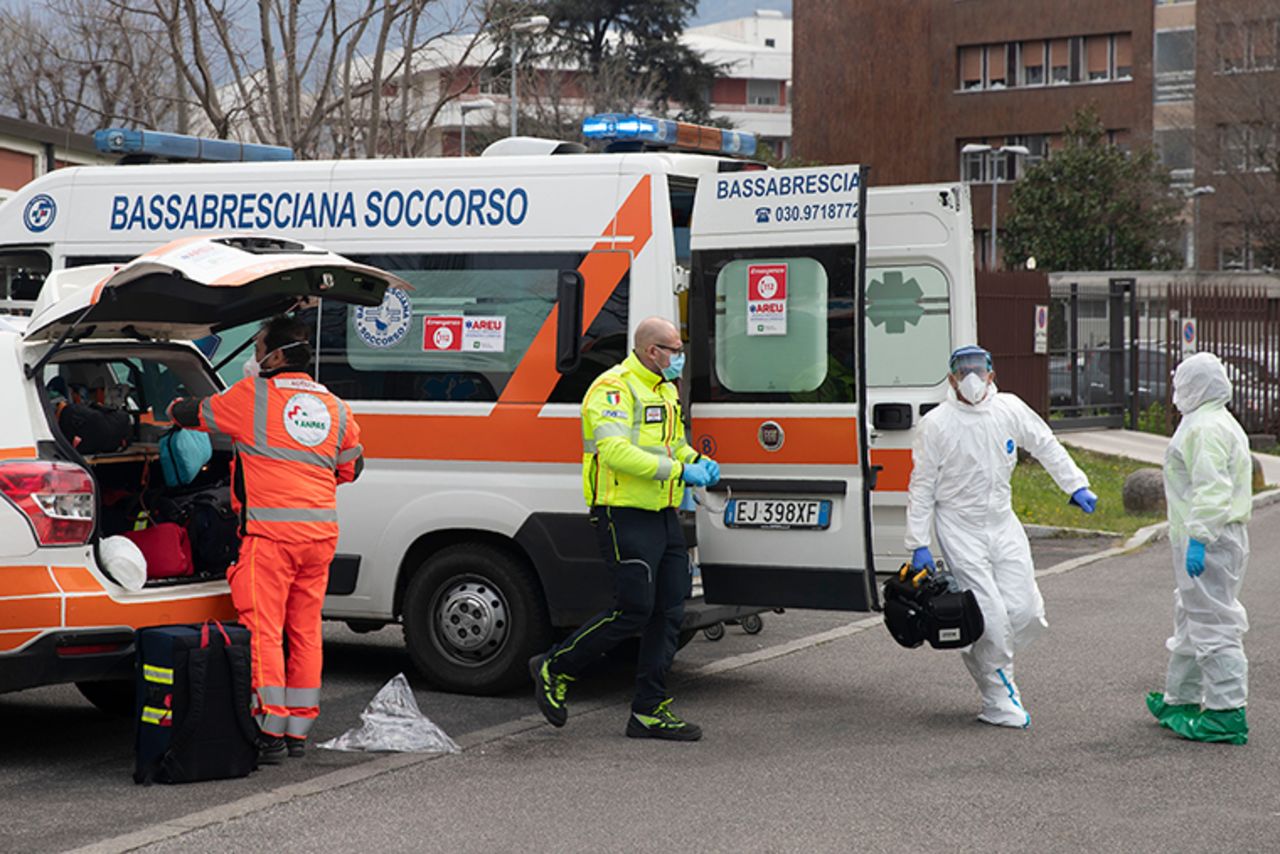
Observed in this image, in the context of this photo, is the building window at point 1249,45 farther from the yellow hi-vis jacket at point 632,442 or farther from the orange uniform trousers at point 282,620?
the orange uniform trousers at point 282,620

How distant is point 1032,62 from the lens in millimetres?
60250

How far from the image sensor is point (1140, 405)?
27.2m

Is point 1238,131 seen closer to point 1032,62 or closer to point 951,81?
point 1032,62

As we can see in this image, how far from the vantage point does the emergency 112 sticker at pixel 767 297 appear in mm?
8492

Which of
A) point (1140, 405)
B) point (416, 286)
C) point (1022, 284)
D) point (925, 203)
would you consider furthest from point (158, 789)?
point (1140, 405)

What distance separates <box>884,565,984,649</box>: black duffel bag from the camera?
801 cm

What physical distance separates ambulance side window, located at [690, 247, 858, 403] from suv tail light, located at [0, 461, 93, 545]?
299 centimetres

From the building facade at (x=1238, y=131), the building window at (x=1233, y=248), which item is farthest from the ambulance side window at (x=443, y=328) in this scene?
the building window at (x=1233, y=248)

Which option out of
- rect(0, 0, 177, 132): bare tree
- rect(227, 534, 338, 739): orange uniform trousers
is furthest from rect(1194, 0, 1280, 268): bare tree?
rect(227, 534, 338, 739): orange uniform trousers

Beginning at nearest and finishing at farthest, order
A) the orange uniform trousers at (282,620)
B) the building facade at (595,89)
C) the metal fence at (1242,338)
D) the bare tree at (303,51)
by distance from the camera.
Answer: the orange uniform trousers at (282,620), the bare tree at (303,51), the metal fence at (1242,338), the building facade at (595,89)

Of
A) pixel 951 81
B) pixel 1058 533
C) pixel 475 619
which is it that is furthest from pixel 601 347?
pixel 951 81

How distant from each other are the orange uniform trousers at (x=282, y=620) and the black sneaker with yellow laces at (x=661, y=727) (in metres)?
1.39

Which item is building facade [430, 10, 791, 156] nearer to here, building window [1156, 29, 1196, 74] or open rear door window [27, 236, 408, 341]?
building window [1156, 29, 1196, 74]

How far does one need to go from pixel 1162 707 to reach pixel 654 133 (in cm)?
369
